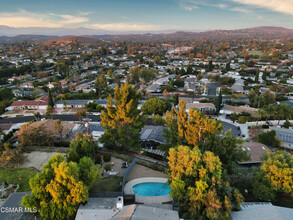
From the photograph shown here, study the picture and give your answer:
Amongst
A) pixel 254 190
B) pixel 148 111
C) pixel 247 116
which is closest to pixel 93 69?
pixel 148 111

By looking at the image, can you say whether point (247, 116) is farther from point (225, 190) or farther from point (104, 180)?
point (104, 180)

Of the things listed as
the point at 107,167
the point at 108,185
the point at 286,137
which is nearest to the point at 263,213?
the point at 108,185

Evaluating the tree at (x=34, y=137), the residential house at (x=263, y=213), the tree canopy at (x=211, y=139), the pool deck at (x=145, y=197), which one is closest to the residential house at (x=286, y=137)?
the tree canopy at (x=211, y=139)

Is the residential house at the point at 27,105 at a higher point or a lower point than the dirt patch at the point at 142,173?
lower

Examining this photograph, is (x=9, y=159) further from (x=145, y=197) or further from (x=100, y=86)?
(x=100, y=86)

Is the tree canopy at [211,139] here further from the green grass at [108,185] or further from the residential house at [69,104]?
the residential house at [69,104]

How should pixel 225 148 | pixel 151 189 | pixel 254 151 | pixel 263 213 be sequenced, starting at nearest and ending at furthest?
pixel 263 213 < pixel 151 189 < pixel 225 148 < pixel 254 151
